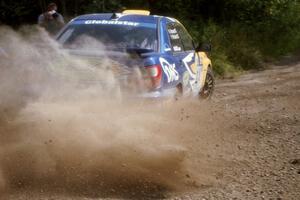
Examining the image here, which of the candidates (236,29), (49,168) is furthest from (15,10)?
(49,168)

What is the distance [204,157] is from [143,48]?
1835mm

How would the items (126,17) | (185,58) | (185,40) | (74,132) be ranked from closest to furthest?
(74,132) < (126,17) < (185,58) < (185,40)

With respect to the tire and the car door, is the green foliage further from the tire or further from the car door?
the car door

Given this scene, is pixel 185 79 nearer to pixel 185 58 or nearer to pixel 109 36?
pixel 185 58

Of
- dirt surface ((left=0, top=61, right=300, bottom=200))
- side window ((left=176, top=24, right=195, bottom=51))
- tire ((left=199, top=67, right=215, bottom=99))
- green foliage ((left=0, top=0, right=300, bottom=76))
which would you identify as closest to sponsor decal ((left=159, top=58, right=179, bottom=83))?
dirt surface ((left=0, top=61, right=300, bottom=200))

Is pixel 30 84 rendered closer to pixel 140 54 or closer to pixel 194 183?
pixel 140 54

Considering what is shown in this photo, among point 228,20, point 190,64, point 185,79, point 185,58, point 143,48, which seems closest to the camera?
point 143,48

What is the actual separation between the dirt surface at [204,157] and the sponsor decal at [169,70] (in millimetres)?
328

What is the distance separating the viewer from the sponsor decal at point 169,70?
24.2 ft

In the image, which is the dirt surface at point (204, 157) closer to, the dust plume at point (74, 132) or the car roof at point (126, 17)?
the dust plume at point (74, 132)

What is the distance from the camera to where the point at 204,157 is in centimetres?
639

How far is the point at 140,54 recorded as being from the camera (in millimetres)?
6980

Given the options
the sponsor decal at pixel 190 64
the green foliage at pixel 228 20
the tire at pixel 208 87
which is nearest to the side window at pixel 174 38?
the sponsor decal at pixel 190 64

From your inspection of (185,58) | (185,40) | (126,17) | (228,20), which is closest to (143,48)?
(126,17)
